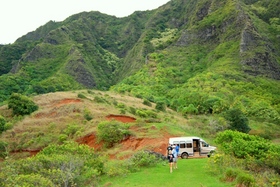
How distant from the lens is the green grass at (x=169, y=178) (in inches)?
708

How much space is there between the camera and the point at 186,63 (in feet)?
305

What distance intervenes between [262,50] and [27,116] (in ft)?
193

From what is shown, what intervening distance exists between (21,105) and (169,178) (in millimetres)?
35962

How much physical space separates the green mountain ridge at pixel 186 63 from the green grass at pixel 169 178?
33.9m

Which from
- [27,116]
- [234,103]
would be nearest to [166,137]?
[27,116]

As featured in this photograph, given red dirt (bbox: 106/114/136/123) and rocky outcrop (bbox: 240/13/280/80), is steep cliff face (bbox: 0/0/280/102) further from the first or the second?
red dirt (bbox: 106/114/136/123)

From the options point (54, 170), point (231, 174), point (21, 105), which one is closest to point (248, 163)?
point (231, 174)

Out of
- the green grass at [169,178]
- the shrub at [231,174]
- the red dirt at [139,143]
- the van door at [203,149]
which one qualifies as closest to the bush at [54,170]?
the green grass at [169,178]

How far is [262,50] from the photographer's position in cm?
8394

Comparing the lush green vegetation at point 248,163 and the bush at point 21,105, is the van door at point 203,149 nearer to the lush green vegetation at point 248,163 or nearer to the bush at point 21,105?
the lush green vegetation at point 248,163

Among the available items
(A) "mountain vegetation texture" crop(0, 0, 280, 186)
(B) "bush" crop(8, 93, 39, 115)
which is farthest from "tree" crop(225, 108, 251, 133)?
(B) "bush" crop(8, 93, 39, 115)

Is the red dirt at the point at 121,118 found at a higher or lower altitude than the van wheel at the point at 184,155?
higher

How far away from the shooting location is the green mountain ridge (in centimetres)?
6588

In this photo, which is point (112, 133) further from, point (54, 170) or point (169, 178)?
point (54, 170)
